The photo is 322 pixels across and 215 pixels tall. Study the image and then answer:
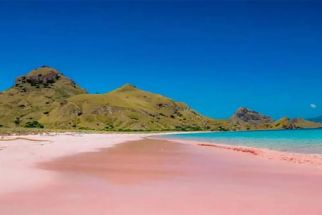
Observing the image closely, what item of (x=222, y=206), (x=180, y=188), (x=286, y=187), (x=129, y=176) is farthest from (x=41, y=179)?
(x=286, y=187)

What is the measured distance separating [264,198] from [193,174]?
7.92 meters

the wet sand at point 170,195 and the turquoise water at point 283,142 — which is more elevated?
the turquoise water at point 283,142

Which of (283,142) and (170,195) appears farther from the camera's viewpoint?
(283,142)

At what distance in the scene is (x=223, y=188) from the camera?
16938 mm

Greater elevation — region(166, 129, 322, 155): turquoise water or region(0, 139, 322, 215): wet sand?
region(166, 129, 322, 155): turquoise water

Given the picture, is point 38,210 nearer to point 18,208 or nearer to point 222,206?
point 18,208

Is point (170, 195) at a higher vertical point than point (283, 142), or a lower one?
lower

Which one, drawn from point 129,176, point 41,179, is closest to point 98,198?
point 41,179

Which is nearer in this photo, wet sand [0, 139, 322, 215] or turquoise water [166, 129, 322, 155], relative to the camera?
wet sand [0, 139, 322, 215]

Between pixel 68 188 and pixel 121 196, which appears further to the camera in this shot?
pixel 68 188

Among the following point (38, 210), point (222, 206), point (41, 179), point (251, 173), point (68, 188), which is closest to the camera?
point (38, 210)

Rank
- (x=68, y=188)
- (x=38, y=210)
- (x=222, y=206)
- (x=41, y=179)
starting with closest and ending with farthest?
1. (x=38, y=210)
2. (x=222, y=206)
3. (x=68, y=188)
4. (x=41, y=179)

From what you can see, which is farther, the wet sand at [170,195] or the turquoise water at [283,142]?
the turquoise water at [283,142]

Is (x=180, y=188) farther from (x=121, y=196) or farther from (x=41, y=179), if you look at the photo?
(x=41, y=179)
